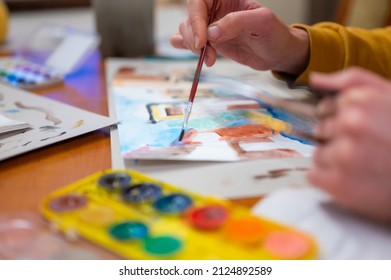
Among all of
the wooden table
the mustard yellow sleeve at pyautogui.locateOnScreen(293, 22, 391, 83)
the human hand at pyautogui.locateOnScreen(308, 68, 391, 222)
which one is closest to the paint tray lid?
the wooden table

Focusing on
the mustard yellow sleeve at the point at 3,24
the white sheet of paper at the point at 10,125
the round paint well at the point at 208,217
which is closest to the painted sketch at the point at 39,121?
the white sheet of paper at the point at 10,125

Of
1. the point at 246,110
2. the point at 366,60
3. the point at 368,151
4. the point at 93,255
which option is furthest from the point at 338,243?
the point at 366,60

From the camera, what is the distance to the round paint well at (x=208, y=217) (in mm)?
418

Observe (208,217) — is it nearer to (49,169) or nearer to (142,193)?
(142,193)

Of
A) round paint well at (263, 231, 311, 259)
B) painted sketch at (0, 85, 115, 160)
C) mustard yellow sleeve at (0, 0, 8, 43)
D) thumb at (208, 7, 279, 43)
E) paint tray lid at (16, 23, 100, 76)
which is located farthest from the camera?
mustard yellow sleeve at (0, 0, 8, 43)

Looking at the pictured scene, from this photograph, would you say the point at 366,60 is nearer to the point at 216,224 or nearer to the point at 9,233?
the point at 216,224

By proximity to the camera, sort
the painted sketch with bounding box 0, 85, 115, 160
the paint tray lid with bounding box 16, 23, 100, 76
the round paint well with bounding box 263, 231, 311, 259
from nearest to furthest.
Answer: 1. the round paint well with bounding box 263, 231, 311, 259
2. the painted sketch with bounding box 0, 85, 115, 160
3. the paint tray lid with bounding box 16, 23, 100, 76

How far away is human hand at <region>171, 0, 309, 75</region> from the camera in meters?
0.74

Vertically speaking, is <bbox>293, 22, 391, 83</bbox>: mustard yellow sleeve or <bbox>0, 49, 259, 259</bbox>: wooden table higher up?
<bbox>293, 22, 391, 83</bbox>: mustard yellow sleeve

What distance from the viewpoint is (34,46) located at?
112cm

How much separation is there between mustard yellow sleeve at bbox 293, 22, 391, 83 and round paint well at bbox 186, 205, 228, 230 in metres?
0.44

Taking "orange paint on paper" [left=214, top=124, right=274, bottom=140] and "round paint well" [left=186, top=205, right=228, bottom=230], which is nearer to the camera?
"round paint well" [left=186, top=205, right=228, bottom=230]

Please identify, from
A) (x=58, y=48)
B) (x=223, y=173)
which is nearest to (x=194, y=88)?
(x=223, y=173)

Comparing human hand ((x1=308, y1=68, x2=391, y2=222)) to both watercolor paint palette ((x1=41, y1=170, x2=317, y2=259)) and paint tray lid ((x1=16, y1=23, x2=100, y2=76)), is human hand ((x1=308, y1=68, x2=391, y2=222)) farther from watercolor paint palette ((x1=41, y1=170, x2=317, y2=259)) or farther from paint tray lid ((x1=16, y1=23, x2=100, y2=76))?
paint tray lid ((x1=16, y1=23, x2=100, y2=76))
